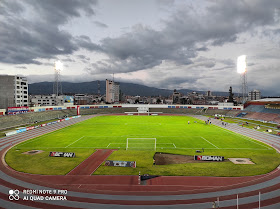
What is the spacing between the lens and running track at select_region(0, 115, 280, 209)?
57.5ft

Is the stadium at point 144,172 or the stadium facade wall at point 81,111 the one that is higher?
the stadium facade wall at point 81,111

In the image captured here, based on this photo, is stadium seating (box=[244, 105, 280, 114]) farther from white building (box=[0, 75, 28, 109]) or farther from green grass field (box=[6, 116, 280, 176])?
white building (box=[0, 75, 28, 109])

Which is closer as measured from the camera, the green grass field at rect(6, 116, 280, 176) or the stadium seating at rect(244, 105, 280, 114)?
the green grass field at rect(6, 116, 280, 176)

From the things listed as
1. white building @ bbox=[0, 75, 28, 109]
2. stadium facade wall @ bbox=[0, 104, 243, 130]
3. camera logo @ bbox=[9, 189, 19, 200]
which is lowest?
camera logo @ bbox=[9, 189, 19, 200]

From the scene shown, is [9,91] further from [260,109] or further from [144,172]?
[260,109]

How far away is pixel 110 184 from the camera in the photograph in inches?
850

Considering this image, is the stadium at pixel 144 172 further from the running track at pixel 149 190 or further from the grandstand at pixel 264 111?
the grandstand at pixel 264 111

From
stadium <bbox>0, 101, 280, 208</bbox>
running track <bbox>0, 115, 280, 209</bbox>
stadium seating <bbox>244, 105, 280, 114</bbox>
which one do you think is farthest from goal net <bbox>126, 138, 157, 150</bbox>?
stadium seating <bbox>244, 105, 280, 114</bbox>

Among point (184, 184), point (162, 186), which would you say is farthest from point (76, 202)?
point (184, 184)

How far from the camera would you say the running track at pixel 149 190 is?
1753 centimetres

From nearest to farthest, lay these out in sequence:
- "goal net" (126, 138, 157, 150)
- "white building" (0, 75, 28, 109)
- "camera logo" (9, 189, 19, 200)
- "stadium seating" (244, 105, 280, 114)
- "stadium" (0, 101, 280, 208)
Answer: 1. "stadium" (0, 101, 280, 208)
2. "camera logo" (9, 189, 19, 200)
3. "goal net" (126, 138, 157, 150)
4. "stadium seating" (244, 105, 280, 114)
5. "white building" (0, 75, 28, 109)

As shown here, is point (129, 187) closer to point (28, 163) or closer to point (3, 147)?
point (28, 163)

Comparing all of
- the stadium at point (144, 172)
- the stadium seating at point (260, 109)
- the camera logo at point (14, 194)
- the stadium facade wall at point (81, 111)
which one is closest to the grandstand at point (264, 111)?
the stadium seating at point (260, 109)

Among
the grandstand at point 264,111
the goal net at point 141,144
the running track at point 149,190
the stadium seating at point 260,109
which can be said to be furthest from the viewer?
the stadium seating at point 260,109
